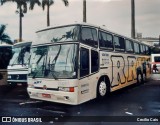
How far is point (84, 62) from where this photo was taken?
5.44m

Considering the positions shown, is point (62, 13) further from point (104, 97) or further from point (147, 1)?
point (104, 97)

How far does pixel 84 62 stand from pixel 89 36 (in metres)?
0.65

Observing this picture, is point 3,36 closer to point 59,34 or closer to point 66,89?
point 59,34

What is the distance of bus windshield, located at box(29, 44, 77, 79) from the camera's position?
520 centimetres

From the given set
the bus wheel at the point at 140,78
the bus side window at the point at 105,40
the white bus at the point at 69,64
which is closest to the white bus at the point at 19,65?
the white bus at the point at 69,64

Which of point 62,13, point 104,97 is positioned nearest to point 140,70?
point 104,97

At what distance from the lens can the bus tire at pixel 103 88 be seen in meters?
6.19

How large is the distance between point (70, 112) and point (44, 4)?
2041 mm

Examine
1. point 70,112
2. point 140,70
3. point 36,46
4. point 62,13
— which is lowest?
point 70,112

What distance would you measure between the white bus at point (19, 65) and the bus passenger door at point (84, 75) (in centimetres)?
113

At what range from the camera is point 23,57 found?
5.77 m

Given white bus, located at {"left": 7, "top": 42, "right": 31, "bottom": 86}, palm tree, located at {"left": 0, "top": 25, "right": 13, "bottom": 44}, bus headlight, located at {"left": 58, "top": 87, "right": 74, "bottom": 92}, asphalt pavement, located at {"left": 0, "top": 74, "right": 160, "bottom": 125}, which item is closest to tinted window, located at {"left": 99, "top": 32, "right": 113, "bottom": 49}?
asphalt pavement, located at {"left": 0, "top": 74, "right": 160, "bottom": 125}

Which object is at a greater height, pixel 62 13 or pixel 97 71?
pixel 62 13

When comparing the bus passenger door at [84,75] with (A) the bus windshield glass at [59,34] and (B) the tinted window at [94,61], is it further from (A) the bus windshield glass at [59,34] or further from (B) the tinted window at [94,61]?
(A) the bus windshield glass at [59,34]
